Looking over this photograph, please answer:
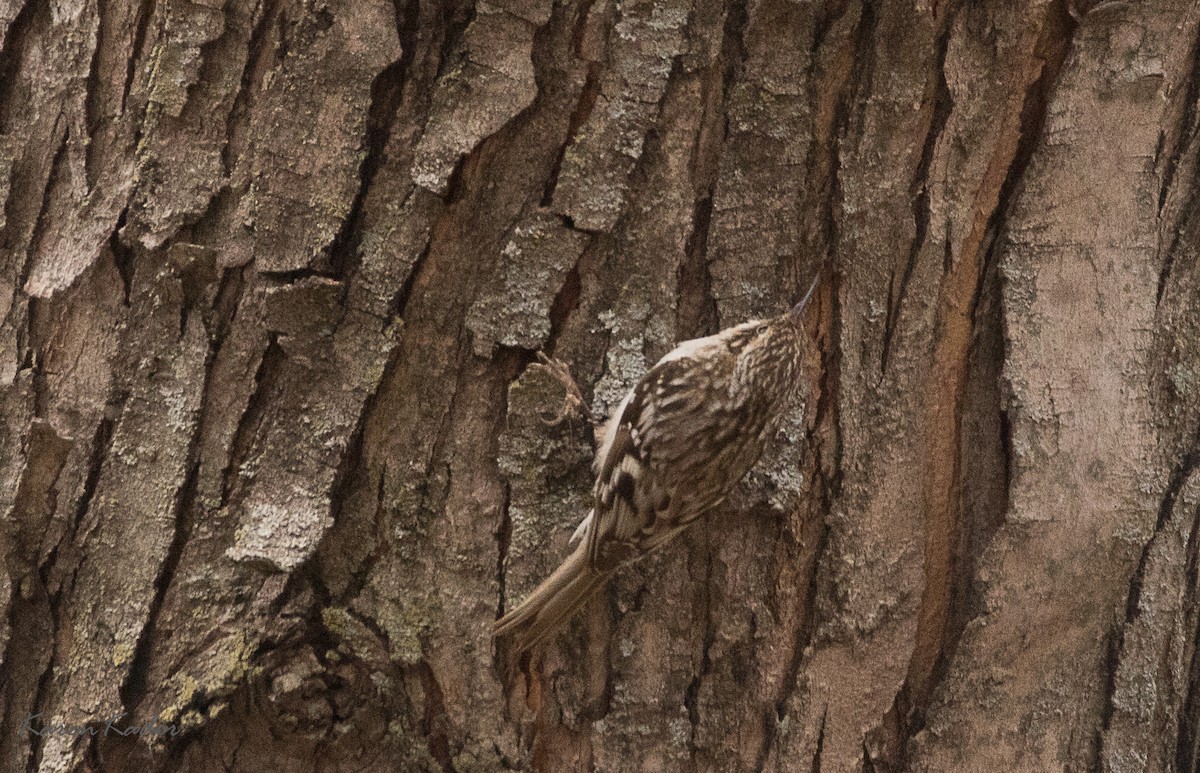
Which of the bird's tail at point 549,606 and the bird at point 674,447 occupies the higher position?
the bird at point 674,447

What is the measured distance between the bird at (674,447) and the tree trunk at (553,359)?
0.05 meters

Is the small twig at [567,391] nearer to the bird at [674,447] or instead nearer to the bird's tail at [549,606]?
the bird at [674,447]

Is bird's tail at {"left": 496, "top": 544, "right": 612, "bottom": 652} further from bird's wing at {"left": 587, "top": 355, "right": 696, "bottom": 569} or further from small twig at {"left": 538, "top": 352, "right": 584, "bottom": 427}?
small twig at {"left": 538, "top": 352, "right": 584, "bottom": 427}

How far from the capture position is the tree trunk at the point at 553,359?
71.7 inches

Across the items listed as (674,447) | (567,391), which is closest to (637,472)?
(674,447)

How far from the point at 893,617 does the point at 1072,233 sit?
2.49 ft

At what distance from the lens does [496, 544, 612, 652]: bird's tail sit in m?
1.84

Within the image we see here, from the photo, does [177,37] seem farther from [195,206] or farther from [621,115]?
[621,115]

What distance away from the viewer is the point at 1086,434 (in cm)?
188

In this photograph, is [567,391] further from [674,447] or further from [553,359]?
[674,447]

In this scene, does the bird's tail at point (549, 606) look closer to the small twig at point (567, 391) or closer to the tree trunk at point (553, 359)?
the tree trunk at point (553, 359)

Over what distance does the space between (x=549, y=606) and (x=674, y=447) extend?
22.9 inches

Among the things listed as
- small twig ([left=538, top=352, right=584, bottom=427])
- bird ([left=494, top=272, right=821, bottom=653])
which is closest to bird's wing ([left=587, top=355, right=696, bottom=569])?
bird ([left=494, top=272, right=821, bottom=653])

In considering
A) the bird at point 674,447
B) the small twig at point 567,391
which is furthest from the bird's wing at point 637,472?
the small twig at point 567,391
